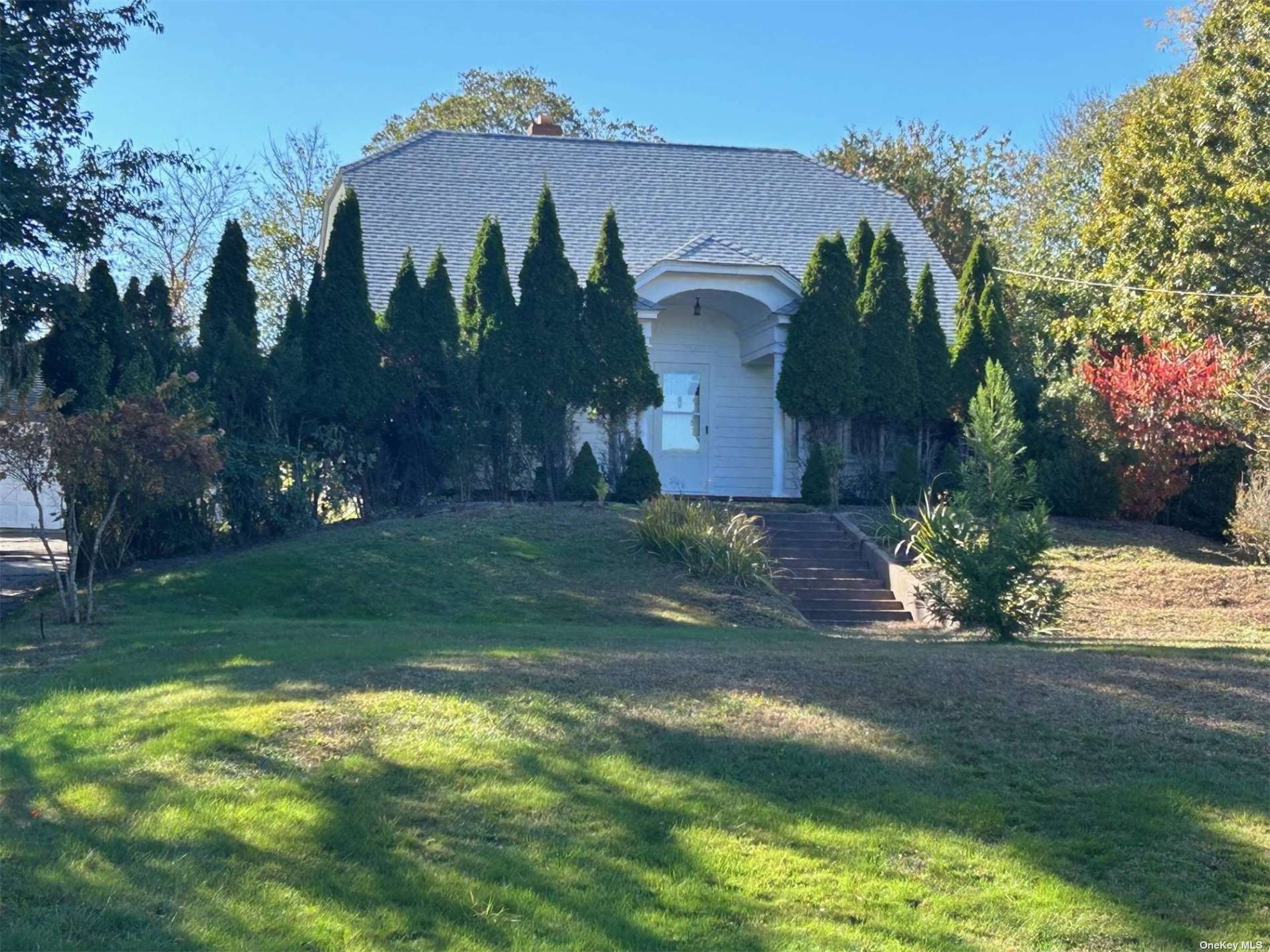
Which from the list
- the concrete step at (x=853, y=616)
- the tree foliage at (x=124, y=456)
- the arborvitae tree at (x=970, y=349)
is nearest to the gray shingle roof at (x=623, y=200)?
the arborvitae tree at (x=970, y=349)

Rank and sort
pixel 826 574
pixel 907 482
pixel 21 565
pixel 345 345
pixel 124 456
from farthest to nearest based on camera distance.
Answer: pixel 907 482 → pixel 345 345 → pixel 21 565 → pixel 826 574 → pixel 124 456

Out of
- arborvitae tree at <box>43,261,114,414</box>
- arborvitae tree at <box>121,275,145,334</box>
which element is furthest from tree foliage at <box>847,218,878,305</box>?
arborvitae tree at <box>43,261,114,414</box>

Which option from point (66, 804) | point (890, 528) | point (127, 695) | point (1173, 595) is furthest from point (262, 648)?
point (1173, 595)

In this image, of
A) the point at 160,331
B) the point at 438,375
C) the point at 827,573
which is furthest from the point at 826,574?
the point at 160,331

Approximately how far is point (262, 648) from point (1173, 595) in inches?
468

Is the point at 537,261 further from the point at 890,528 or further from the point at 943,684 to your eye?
the point at 943,684

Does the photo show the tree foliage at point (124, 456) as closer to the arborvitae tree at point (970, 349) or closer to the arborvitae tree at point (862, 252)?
the arborvitae tree at point (862, 252)

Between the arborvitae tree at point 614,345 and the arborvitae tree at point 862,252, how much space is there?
424 centimetres

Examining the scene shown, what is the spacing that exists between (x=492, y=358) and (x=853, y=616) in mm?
7034

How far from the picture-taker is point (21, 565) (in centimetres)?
1892

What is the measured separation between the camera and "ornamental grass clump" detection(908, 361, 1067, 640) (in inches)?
485

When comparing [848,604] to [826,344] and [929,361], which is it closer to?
[826,344]

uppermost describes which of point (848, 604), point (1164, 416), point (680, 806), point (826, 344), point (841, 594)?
point (826, 344)

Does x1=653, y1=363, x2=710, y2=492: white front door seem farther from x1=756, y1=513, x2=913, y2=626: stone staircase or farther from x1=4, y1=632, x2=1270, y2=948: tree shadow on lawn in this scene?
x1=4, y1=632, x2=1270, y2=948: tree shadow on lawn
